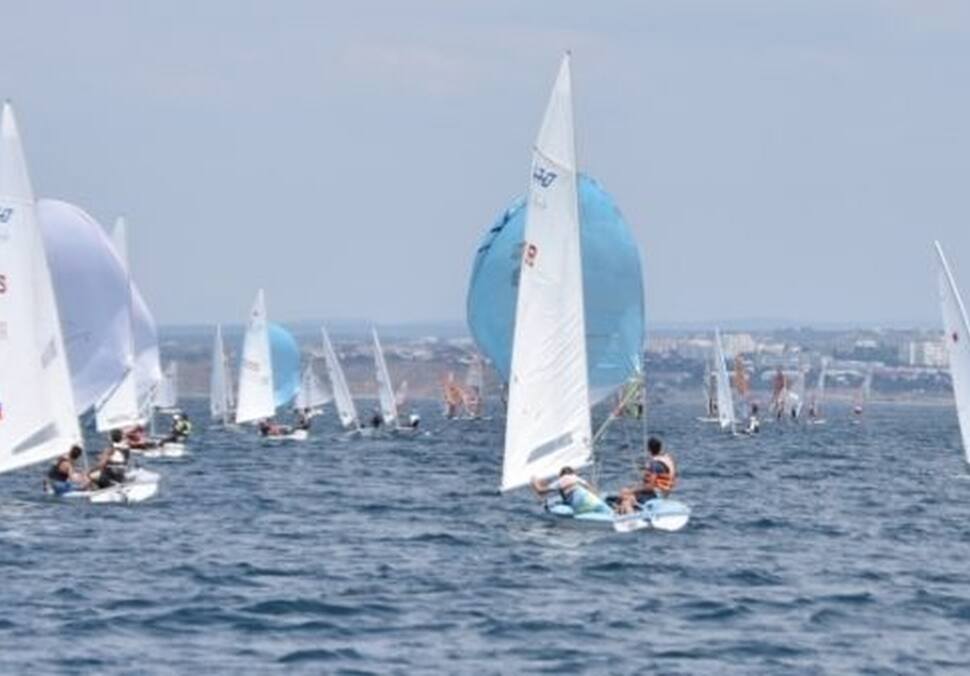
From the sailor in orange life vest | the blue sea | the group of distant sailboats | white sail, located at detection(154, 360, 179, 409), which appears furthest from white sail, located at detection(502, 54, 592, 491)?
white sail, located at detection(154, 360, 179, 409)

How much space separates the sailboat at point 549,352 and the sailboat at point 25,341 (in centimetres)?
705

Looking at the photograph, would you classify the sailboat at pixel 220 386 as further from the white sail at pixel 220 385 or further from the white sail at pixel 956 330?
the white sail at pixel 956 330

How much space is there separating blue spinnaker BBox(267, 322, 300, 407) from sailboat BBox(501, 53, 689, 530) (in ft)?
239

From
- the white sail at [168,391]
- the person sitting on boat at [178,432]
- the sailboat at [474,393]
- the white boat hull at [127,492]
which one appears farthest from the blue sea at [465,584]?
the sailboat at [474,393]

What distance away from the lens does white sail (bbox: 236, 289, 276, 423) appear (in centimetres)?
9500

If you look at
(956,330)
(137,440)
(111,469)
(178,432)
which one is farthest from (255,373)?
(111,469)

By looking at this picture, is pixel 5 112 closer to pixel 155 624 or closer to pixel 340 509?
pixel 340 509

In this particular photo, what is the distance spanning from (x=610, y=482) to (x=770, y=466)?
1649cm

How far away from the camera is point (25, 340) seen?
40688mm

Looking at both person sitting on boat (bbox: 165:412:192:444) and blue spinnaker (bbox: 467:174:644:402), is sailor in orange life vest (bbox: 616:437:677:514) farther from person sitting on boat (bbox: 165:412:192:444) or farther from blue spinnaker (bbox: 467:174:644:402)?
person sitting on boat (bbox: 165:412:192:444)

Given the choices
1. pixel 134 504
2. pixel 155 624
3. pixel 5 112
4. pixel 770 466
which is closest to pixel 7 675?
pixel 155 624

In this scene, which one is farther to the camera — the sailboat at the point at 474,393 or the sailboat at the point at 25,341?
the sailboat at the point at 474,393

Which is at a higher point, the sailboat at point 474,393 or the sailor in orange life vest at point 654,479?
the sailor in orange life vest at point 654,479

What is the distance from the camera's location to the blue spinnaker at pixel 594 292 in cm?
4728
